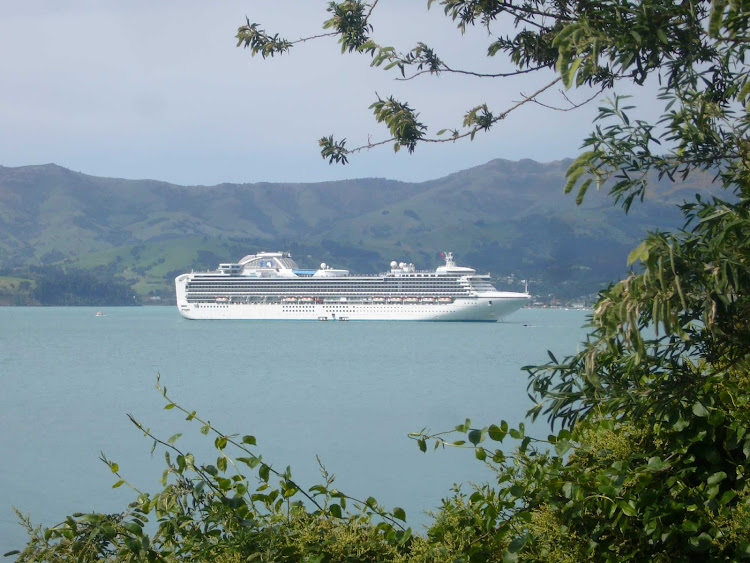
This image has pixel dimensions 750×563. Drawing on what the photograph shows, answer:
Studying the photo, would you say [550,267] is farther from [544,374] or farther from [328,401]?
[544,374]

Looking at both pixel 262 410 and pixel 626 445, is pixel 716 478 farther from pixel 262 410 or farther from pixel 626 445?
pixel 262 410

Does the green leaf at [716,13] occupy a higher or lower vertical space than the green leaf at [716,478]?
higher

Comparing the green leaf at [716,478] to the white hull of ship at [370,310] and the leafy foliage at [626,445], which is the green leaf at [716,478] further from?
the white hull of ship at [370,310]

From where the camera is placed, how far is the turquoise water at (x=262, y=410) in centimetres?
1168

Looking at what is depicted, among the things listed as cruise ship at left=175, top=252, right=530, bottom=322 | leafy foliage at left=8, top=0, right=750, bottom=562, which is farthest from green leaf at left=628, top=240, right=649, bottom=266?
cruise ship at left=175, top=252, right=530, bottom=322

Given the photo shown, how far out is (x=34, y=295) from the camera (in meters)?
160

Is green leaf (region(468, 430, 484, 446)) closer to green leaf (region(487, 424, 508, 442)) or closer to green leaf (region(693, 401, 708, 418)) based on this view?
green leaf (region(487, 424, 508, 442))

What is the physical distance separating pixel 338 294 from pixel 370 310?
3.03m

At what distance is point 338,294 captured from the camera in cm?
7306

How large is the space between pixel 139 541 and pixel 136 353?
135 feet

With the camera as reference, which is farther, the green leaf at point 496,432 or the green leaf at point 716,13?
the green leaf at point 496,432

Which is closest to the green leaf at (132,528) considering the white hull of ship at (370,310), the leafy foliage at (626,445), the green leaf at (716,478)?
the leafy foliage at (626,445)

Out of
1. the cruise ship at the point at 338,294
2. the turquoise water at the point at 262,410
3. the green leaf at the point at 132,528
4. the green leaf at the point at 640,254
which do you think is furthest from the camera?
the cruise ship at the point at 338,294

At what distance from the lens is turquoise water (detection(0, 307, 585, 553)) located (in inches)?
460
